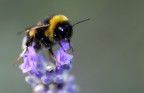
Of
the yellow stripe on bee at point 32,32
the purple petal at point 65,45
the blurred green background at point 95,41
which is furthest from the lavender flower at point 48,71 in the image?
the blurred green background at point 95,41

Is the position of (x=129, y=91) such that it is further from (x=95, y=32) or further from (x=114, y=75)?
(x=95, y=32)

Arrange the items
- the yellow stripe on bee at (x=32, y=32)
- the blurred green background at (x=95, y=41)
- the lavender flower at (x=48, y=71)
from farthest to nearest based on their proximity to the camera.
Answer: the blurred green background at (x=95, y=41), the yellow stripe on bee at (x=32, y=32), the lavender flower at (x=48, y=71)

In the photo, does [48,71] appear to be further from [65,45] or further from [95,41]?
[95,41]

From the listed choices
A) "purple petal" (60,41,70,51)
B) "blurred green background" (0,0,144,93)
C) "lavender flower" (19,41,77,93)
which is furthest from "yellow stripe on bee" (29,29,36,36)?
"blurred green background" (0,0,144,93)

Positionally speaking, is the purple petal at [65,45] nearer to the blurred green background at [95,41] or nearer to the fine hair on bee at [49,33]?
the fine hair on bee at [49,33]

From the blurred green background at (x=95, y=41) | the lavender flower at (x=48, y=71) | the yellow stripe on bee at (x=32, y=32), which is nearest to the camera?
the lavender flower at (x=48, y=71)

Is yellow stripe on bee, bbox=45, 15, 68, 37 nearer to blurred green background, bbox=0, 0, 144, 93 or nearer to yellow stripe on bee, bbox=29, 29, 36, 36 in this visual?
yellow stripe on bee, bbox=29, 29, 36, 36

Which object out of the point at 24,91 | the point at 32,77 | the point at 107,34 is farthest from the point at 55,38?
the point at 107,34
